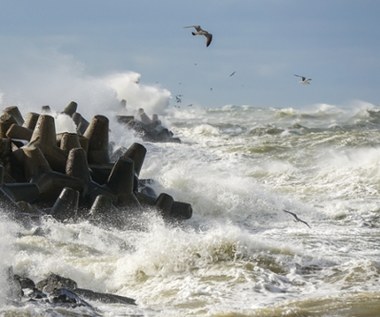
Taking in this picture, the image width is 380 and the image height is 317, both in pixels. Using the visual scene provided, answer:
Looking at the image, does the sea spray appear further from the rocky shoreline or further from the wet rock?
the wet rock

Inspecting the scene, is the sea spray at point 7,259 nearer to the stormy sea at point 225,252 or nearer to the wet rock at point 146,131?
the stormy sea at point 225,252

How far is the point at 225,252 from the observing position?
34.3ft

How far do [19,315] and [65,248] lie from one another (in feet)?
11.3

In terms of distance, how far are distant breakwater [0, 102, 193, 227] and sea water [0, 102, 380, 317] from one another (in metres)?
0.32

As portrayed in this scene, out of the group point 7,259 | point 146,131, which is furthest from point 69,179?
point 146,131

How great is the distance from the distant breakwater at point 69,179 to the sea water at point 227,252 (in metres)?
0.32

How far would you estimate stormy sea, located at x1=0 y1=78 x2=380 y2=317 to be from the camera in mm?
8484

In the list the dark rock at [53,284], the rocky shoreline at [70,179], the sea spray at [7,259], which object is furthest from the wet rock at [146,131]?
the dark rock at [53,284]

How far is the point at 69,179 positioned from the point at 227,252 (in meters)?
3.47

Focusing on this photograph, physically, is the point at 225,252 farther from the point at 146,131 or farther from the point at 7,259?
the point at 146,131

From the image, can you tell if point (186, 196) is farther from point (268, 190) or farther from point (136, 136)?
point (136, 136)

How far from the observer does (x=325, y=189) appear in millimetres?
19031

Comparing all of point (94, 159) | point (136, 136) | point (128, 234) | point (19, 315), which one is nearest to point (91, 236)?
Answer: point (128, 234)

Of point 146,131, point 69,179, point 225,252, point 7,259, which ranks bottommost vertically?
point 7,259
